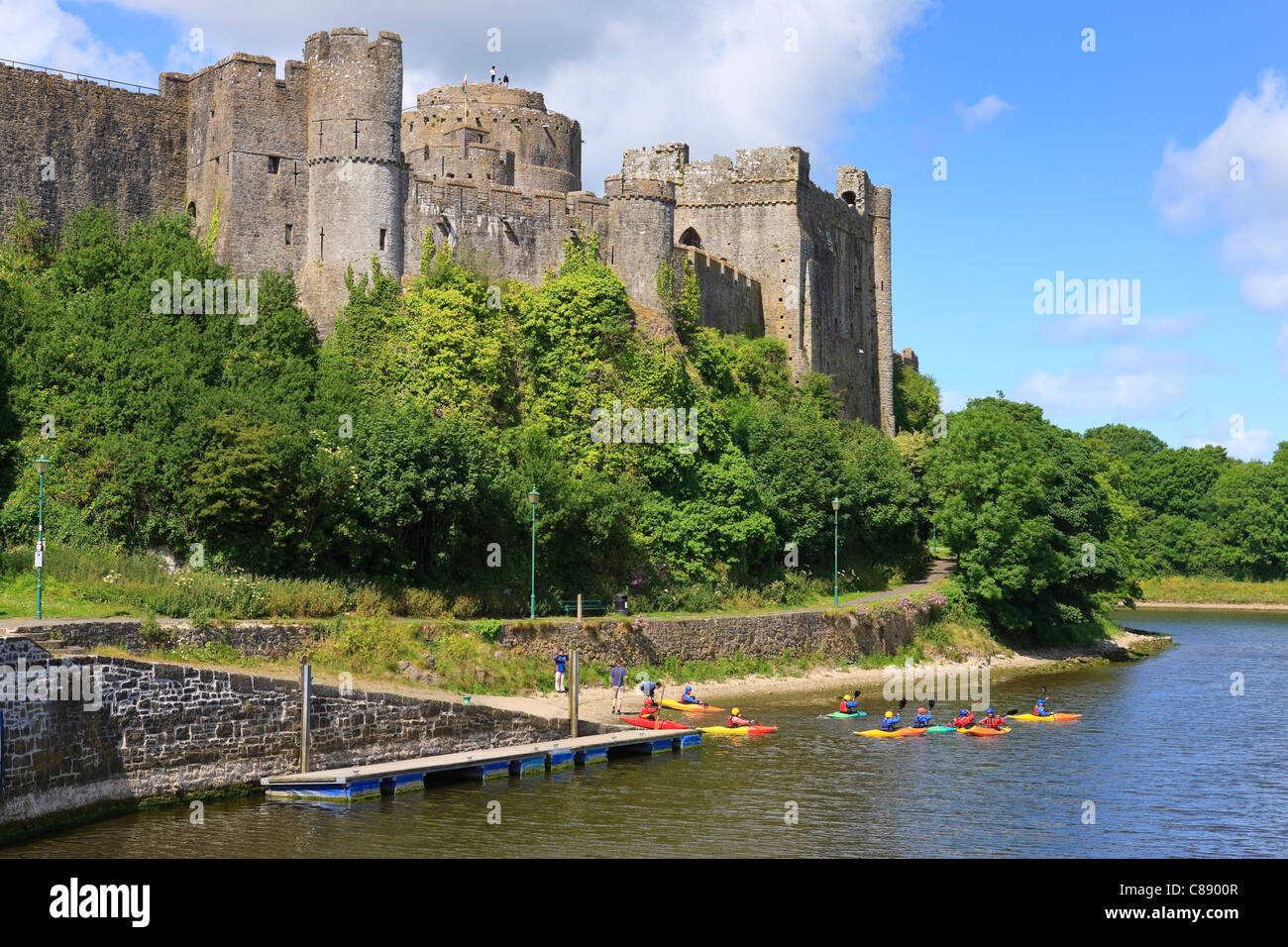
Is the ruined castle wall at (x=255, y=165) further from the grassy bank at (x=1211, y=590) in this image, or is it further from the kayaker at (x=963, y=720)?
the grassy bank at (x=1211, y=590)

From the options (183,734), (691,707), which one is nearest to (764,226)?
(691,707)

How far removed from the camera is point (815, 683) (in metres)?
44.8

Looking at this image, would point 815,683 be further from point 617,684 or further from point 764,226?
point 764,226

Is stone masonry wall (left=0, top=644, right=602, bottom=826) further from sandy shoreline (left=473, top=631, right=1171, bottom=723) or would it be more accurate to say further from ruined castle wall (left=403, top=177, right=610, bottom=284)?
ruined castle wall (left=403, top=177, right=610, bottom=284)

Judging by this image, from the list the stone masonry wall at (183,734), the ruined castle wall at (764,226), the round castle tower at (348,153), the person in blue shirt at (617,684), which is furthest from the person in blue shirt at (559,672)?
the ruined castle wall at (764,226)

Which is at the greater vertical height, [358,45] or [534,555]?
[358,45]

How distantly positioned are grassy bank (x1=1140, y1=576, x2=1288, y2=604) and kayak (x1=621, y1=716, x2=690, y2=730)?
7084 centimetres

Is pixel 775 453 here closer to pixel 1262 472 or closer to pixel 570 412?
pixel 570 412

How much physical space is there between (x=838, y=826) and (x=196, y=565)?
16542mm

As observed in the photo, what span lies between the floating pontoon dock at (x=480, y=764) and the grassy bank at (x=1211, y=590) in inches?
2820

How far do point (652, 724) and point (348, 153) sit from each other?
21.9 meters

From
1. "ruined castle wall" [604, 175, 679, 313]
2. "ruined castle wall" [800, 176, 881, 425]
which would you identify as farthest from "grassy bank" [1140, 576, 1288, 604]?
"ruined castle wall" [604, 175, 679, 313]

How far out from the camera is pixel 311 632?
3130 cm
